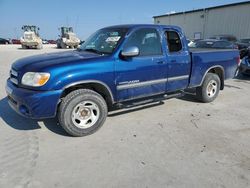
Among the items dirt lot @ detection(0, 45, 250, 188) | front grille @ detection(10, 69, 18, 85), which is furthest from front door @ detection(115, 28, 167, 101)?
front grille @ detection(10, 69, 18, 85)

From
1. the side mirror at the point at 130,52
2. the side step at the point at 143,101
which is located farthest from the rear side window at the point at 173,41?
the side mirror at the point at 130,52

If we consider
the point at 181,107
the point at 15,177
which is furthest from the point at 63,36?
the point at 15,177

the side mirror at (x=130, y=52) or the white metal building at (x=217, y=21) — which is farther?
the white metal building at (x=217, y=21)

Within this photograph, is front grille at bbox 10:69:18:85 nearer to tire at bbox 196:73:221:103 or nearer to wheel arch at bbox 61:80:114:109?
wheel arch at bbox 61:80:114:109

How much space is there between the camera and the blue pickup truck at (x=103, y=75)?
4.00m

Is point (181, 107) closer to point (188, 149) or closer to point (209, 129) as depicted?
point (209, 129)

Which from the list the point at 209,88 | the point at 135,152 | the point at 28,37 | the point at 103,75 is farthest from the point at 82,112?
the point at 28,37

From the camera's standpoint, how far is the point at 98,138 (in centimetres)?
435

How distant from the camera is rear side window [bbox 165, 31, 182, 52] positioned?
17.8 ft

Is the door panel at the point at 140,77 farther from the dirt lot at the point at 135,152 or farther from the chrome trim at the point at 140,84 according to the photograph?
the dirt lot at the point at 135,152

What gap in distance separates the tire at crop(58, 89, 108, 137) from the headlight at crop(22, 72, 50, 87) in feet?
1.59

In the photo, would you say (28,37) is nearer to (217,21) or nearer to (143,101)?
(217,21)

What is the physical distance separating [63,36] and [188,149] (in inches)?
1377

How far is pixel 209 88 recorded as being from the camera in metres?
6.59
